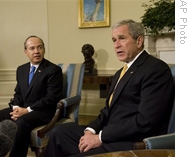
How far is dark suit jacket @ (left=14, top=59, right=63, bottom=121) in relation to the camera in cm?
227

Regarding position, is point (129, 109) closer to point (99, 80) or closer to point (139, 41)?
point (139, 41)

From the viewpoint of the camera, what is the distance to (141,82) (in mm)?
1497

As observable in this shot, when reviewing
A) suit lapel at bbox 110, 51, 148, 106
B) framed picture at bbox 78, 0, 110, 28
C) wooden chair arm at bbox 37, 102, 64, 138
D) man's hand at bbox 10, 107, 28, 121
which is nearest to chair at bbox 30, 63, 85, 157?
wooden chair arm at bbox 37, 102, 64, 138

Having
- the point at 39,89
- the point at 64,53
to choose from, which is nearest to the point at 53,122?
the point at 39,89

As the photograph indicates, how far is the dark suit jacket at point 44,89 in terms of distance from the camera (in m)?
2.27

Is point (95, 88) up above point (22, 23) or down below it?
below

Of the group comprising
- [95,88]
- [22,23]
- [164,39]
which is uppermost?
[22,23]

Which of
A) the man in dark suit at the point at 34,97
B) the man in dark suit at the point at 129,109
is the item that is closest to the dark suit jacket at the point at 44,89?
the man in dark suit at the point at 34,97

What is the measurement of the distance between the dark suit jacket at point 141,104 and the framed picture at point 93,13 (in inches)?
96.8

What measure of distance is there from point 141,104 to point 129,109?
122mm

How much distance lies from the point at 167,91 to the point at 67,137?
732mm

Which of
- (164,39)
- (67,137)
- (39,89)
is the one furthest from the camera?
(164,39)

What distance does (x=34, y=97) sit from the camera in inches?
92.8

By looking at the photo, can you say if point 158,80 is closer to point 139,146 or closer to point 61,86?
point 139,146
